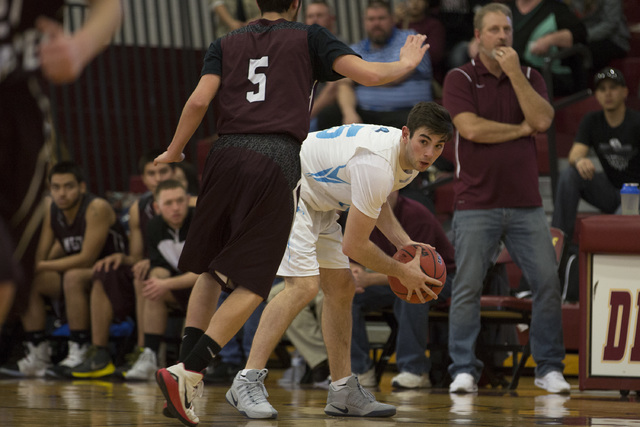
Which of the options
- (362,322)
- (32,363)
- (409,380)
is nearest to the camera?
(409,380)

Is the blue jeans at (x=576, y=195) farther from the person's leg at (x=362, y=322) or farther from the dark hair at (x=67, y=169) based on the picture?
the dark hair at (x=67, y=169)

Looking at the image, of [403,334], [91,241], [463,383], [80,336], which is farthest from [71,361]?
[463,383]

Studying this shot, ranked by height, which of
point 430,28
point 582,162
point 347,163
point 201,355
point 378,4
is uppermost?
point 378,4

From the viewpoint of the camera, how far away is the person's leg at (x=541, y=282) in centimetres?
638

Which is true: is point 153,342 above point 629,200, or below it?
below

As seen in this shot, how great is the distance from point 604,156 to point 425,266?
3583 mm

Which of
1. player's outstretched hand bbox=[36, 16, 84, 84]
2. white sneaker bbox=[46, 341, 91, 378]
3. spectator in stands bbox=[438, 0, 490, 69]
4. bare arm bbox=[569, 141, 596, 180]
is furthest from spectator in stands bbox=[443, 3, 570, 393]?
player's outstretched hand bbox=[36, 16, 84, 84]

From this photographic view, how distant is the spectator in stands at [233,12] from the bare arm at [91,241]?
2.62 meters

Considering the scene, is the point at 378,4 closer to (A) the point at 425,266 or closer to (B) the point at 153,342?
(B) the point at 153,342

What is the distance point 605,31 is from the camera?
9.38 metres

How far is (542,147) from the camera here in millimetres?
9133

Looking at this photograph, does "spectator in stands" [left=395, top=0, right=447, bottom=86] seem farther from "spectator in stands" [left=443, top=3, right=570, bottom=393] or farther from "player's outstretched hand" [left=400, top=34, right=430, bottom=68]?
"player's outstretched hand" [left=400, top=34, right=430, bottom=68]

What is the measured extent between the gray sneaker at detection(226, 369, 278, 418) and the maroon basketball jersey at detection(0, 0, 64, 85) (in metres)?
2.48

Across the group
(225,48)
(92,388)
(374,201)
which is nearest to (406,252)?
(374,201)
